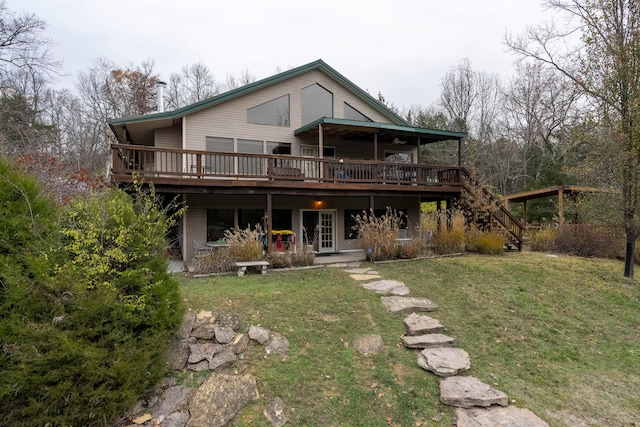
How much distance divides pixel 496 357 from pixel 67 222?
577 centimetres

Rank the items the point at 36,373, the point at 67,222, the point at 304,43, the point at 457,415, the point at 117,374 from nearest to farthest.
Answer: the point at 36,373, the point at 117,374, the point at 457,415, the point at 67,222, the point at 304,43

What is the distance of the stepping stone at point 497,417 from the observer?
10.8 feet

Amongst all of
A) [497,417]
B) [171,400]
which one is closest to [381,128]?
[497,417]

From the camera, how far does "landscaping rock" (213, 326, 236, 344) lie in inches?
172

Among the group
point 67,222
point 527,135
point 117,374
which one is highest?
point 527,135

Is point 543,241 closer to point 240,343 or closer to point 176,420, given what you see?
point 240,343

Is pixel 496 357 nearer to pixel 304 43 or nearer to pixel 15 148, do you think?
pixel 15 148

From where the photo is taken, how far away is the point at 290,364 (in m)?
4.08

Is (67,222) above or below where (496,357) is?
above

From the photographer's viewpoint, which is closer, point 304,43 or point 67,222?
point 67,222

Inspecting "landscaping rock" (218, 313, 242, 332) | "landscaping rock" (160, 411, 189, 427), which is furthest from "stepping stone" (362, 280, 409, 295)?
"landscaping rock" (160, 411, 189, 427)

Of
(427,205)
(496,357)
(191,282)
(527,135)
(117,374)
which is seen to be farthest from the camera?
(527,135)

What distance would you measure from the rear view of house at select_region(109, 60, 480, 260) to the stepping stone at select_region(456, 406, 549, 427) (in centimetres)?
680

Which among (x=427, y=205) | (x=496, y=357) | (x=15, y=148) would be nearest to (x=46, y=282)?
(x=496, y=357)
